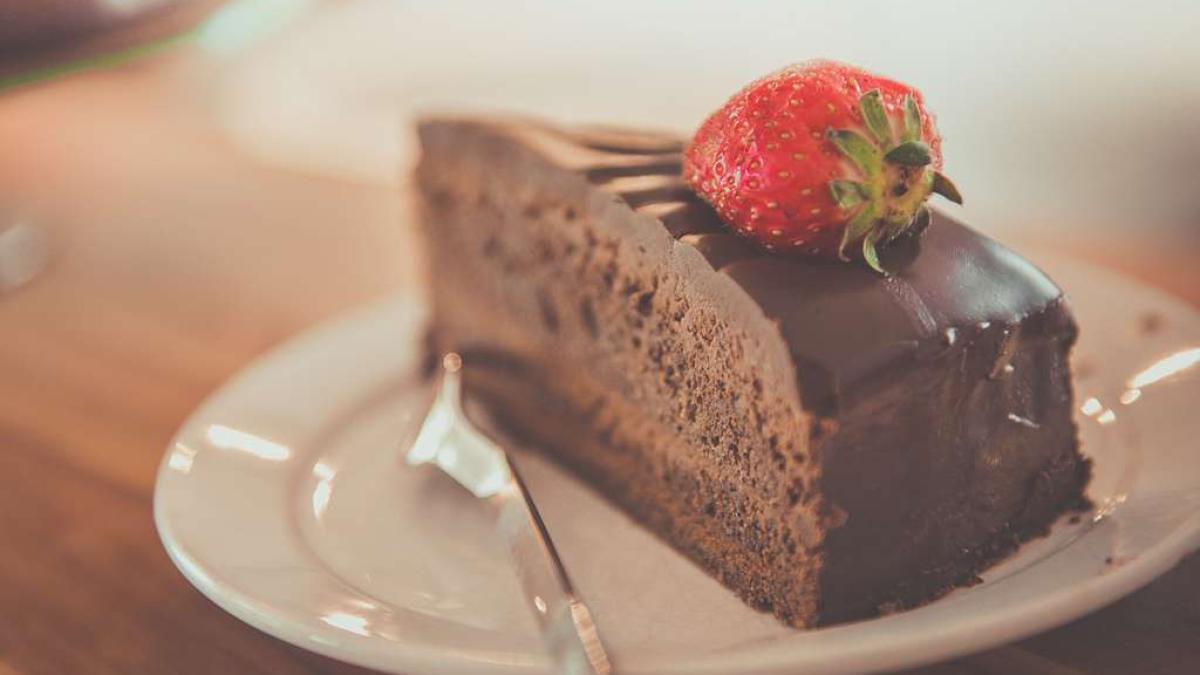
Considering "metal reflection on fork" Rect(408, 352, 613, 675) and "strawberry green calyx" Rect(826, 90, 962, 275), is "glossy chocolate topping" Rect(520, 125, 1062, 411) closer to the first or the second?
"strawberry green calyx" Rect(826, 90, 962, 275)

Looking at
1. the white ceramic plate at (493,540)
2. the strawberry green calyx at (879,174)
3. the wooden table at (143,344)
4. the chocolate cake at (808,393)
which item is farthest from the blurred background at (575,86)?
the strawberry green calyx at (879,174)

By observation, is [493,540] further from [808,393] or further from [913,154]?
[913,154]

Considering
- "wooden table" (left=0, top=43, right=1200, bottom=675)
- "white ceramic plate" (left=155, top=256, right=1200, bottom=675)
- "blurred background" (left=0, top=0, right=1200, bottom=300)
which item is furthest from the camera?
"blurred background" (left=0, top=0, right=1200, bottom=300)

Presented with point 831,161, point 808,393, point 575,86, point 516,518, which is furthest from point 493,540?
point 575,86

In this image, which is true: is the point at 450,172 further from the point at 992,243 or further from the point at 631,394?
the point at 992,243

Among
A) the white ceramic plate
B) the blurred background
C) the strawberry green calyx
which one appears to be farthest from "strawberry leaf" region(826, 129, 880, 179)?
the blurred background

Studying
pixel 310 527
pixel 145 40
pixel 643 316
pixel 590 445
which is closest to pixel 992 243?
pixel 643 316

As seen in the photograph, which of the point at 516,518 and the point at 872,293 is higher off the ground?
the point at 872,293
